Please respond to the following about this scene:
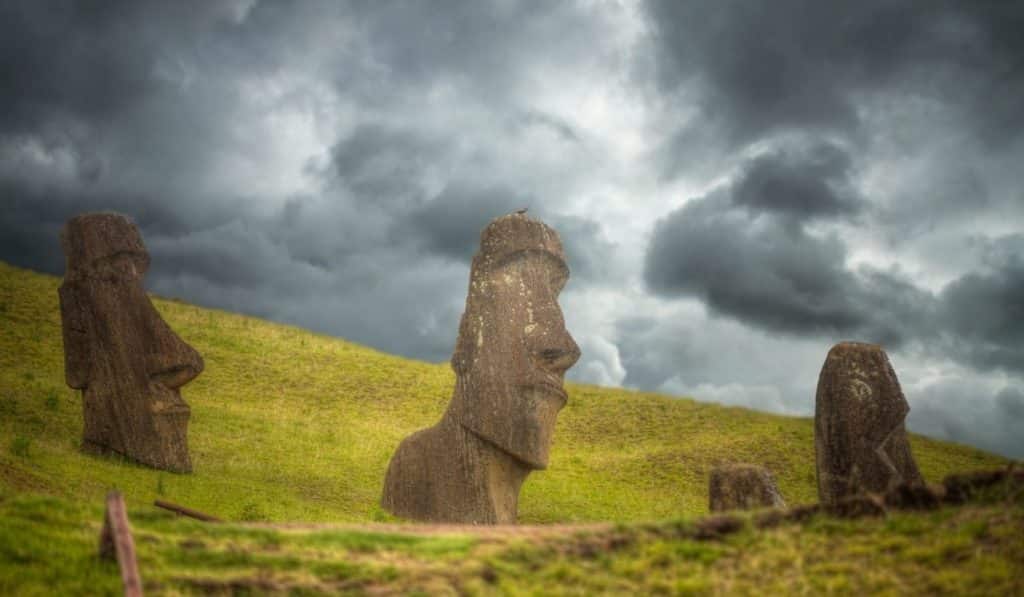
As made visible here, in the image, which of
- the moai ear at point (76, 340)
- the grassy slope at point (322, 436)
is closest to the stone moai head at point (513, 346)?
the grassy slope at point (322, 436)

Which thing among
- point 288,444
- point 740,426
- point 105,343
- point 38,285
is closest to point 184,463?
point 105,343

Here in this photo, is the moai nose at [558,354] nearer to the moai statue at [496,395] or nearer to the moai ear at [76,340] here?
the moai statue at [496,395]

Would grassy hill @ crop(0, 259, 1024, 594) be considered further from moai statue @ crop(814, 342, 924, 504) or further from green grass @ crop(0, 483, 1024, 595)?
moai statue @ crop(814, 342, 924, 504)

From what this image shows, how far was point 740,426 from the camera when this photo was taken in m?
32.2

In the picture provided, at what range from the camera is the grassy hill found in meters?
8.63

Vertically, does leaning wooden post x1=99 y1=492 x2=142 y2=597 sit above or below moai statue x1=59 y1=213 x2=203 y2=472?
below

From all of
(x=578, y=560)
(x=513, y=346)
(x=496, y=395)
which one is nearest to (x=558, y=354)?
(x=513, y=346)

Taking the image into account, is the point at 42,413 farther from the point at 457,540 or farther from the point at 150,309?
the point at 457,540

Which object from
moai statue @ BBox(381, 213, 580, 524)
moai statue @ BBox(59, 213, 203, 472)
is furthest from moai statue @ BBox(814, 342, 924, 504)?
moai statue @ BBox(59, 213, 203, 472)

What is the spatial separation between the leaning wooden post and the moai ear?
11.6 m

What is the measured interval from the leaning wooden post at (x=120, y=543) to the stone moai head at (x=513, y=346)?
7.74 m

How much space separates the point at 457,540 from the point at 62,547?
435 centimetres

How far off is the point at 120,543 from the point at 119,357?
41.8ft

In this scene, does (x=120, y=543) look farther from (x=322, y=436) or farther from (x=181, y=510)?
(x=322, y=436)
